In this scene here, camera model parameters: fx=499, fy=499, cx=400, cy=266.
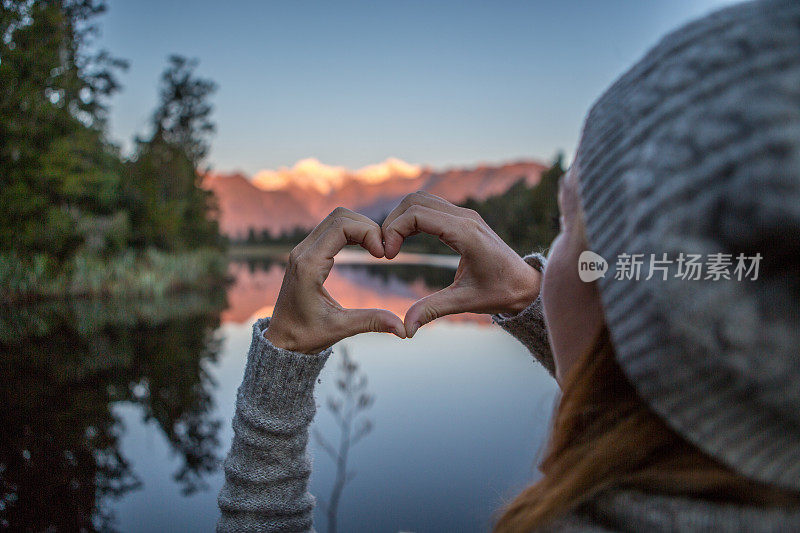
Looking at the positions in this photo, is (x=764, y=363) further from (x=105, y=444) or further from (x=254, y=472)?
(x=105, y=444)

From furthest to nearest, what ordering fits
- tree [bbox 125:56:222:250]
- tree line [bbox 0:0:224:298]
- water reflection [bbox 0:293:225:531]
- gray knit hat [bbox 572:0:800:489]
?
tree [bbox 125:56:222:250], tree line [bbox 0:0:224:298], water reflection [bbox 0:293:225:531], gray knit hat [bbox 572:0:800:489]

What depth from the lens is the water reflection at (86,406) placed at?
364 centimetres

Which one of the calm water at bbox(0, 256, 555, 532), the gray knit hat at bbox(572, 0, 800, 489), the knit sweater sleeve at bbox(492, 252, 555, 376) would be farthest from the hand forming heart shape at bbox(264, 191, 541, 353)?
the gray knit hat at bbox(572, 0, 800, 489)

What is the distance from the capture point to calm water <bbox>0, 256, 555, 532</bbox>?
12.4ft

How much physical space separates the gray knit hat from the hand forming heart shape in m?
0.60

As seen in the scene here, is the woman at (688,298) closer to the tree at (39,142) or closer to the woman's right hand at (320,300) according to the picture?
the woman's right hand at (320,300)

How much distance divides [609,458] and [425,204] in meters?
0.73

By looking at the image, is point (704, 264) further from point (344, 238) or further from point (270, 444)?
point (270, 444)

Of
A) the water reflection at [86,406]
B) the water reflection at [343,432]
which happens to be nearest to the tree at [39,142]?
the water reflection at [86,406]

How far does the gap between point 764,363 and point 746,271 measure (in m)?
0.09

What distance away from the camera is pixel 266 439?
116cm

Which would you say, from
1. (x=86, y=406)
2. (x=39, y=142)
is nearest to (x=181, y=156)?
(x=39, y=142)

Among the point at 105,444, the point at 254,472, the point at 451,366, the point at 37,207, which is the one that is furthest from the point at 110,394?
the point at 37,207

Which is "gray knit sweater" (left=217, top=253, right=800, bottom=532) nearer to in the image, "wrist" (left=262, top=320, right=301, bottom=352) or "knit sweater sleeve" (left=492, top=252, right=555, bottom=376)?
"wrist" (left=262, top=320, right=301, bottom=352)
